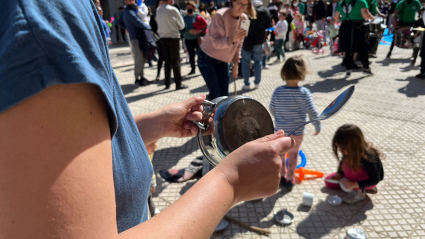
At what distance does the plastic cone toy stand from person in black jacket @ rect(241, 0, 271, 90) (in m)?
3.62

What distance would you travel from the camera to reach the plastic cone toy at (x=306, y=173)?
316 cm

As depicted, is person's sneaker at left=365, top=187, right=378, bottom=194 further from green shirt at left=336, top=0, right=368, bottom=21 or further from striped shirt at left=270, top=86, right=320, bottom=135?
green shirt at left=336, top=0, right=368, bottom=21

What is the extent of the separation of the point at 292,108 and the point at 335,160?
0.98m

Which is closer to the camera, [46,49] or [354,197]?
[46,49]

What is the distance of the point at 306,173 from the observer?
126 inches

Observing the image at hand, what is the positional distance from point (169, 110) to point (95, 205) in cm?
87

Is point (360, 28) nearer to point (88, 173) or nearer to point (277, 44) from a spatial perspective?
point (277, 44)

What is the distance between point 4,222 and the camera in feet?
1.50

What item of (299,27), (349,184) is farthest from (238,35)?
(299,27)

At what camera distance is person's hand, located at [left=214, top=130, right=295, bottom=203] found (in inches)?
28.9

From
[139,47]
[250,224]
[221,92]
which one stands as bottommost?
[250,224]

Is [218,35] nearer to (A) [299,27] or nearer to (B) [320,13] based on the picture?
(A) [299,27]

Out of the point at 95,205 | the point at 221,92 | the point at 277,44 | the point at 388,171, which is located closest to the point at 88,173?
the point at 95,205

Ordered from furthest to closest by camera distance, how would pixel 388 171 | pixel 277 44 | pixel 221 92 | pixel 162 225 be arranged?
pixel 277 44
pixel 221 92
pixel 388 171
pixel 162 225
